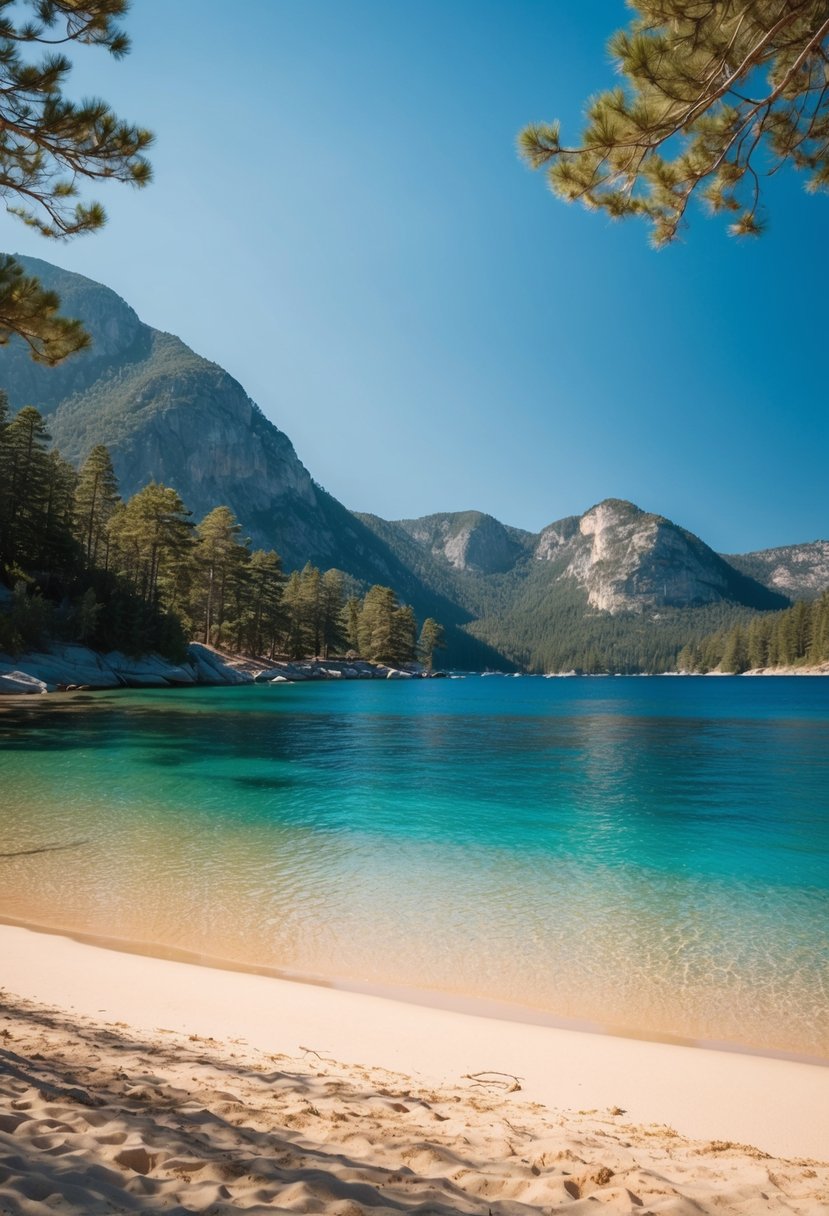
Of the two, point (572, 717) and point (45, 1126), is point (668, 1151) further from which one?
point (572, 717)

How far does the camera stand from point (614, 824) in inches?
577

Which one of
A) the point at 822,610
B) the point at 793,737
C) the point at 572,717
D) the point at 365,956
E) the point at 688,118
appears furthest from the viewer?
the point at 822,610

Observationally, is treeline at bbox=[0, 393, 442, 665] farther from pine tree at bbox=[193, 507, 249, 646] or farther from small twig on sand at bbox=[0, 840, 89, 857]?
small twig on sand at bbox=[0, 840, 89, 857]

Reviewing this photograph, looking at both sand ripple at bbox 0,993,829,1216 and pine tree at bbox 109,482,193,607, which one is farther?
pine tree at bbox 109,482,193,607

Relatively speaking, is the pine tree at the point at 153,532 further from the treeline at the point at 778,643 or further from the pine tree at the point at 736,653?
the pine tree at the point at 736,653

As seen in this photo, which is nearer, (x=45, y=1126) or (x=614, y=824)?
(x=45, y=1126)

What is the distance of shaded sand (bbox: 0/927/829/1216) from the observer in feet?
9.24

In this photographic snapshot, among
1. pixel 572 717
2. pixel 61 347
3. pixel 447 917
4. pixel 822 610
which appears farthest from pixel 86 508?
pixel 822 610

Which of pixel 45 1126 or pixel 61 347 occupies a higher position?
pixel 61 347

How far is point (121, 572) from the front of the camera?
218 ft

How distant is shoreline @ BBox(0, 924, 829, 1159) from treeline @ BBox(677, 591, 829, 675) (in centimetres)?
14109

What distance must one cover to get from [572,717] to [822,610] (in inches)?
4136

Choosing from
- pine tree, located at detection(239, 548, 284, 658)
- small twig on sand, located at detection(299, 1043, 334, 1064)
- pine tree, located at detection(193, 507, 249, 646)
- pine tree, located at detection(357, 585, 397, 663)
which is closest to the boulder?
pine tree, located at detection(193, 507, 249, 646)

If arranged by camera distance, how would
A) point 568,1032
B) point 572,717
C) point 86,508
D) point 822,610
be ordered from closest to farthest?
point 568,1032
point 572,717
point 86,508
point 822,610
